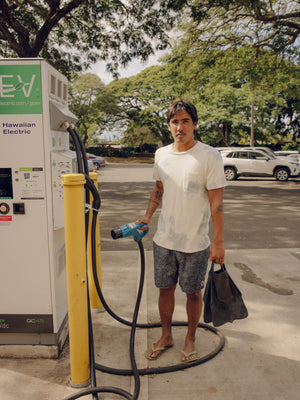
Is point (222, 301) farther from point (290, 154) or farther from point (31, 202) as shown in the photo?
point (290, 154)

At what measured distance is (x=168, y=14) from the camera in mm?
10773

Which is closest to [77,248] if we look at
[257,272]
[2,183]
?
[2,183]

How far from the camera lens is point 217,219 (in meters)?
2.49

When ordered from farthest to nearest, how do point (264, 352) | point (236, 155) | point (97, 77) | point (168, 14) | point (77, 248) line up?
point (97, 77) → point (236, 155) → point (168, 14) → point (264, 352) → point (77, 248)

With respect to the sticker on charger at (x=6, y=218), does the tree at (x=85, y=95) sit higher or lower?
higher

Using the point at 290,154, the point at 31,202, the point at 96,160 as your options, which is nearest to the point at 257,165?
the point at 290,154

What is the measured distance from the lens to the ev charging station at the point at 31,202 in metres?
2.51

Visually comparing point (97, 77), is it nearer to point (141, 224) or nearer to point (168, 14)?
point (168, 14)

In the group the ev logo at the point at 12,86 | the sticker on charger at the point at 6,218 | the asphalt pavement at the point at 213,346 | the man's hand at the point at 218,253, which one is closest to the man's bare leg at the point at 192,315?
the asphalt pavement at the point at 213,346

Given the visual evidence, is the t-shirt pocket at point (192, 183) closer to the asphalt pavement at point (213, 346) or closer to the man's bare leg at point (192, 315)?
the man's bare leg at point (192, 315)

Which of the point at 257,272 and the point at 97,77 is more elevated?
the point at 97,77

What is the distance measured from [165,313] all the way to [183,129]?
1.39 metres

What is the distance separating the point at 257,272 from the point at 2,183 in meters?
3.18

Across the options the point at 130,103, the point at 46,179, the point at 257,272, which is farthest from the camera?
the point at 130,103
